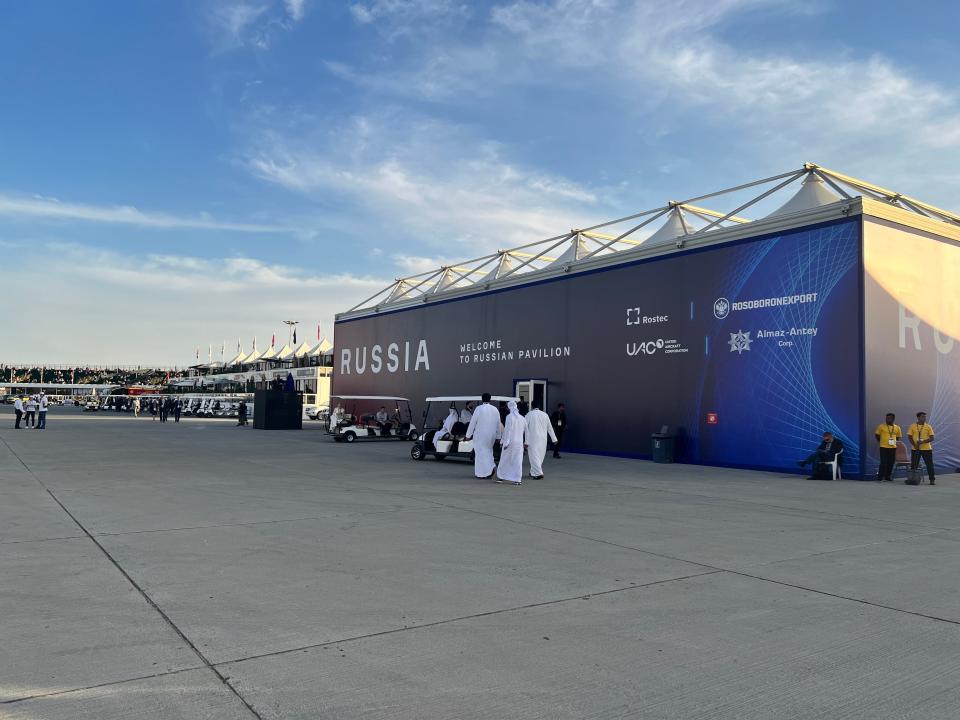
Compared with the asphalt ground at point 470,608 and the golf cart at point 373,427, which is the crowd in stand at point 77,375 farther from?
the asphalt ground at point 470,608

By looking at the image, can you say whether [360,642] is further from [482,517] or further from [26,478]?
[26,478]

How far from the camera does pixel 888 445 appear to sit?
48.7ft

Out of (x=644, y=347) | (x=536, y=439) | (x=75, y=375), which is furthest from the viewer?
(x=75, y=375)

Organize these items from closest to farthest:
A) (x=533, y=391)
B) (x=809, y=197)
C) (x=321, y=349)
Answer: (x=809, y=197) → (x=533, y=391) → (x=321, y=349)

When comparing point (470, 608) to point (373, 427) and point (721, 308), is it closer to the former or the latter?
point (721, 308)

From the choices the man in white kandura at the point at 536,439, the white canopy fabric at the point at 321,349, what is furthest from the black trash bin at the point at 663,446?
the white canopy fabric at the point at 321,349

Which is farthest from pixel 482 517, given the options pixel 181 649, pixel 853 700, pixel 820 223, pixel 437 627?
pixel 820 223

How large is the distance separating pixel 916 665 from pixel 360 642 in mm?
3249

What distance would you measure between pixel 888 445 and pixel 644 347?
6989 millimetres

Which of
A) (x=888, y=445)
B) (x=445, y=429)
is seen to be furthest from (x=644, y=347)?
(x=888, y=445)

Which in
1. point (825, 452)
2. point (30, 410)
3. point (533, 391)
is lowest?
point (30, 410)

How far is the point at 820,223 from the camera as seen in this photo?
16.5 meters

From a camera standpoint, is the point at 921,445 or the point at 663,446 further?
the point at 663,446

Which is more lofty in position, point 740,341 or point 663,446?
point 740,341
